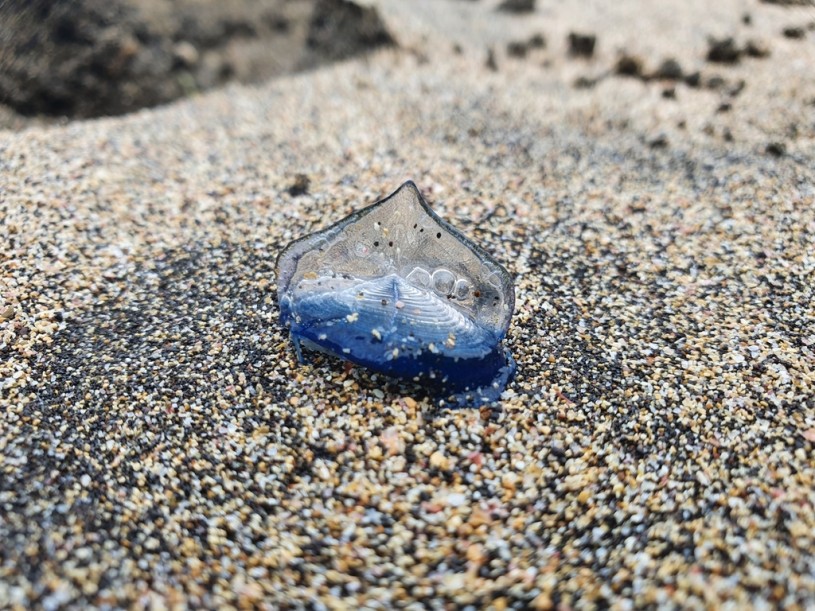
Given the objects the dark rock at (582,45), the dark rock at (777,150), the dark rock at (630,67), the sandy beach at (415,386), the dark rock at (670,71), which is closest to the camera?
the sandy beach at (415,386)

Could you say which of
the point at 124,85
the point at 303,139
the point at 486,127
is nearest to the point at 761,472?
the point at 486,127

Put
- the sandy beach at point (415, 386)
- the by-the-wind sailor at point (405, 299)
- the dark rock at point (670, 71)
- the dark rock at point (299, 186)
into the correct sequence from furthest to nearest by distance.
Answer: the dark rock at point (670, 71), the dark rock at point (299, 186), the by-the-wind sailor at point (405, 299), the sandy beach at point (415, 386)

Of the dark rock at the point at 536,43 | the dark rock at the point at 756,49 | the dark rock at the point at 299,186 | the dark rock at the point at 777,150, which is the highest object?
the dark rock at the point at 756,49

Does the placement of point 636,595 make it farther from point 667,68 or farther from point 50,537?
point 667,68

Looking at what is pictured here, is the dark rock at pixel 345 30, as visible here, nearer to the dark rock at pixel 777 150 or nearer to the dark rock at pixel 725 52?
the dark rock at pixel 725 52

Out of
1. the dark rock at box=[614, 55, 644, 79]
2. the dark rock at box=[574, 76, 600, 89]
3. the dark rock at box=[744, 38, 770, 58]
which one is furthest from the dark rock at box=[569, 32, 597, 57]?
the dark rock at box=[744, 38, 770, 58]

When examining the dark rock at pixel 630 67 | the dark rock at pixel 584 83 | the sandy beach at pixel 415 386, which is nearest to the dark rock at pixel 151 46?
the sandy beach at pixel 415 386

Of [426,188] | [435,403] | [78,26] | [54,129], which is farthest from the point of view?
[78,26]
